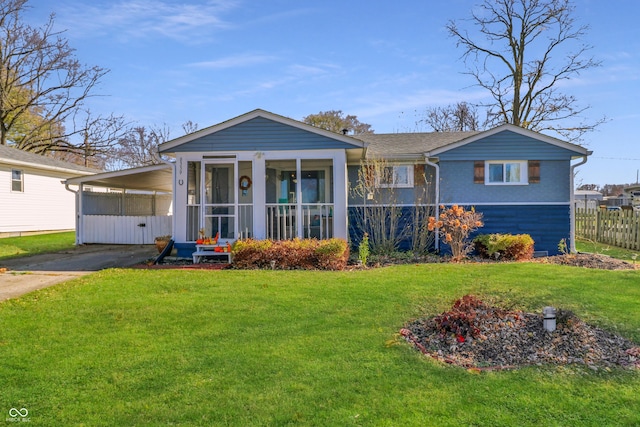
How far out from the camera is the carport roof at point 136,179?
13398 millimetres

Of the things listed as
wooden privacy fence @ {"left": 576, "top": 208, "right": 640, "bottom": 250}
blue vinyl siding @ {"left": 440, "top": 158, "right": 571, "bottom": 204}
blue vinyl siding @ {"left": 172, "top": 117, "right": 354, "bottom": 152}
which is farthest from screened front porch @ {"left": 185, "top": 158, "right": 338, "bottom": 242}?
wooden privacy fence @ {"left": 576, "top": 208, "right": 640, "bottom": 250}

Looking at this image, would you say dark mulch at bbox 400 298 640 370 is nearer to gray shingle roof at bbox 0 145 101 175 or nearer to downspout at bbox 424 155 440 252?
downspout at bbox 424 155 440 252

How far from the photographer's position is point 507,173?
39.5ft

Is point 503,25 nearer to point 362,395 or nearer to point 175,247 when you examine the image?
point 175,247

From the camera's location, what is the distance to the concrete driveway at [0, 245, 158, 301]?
23.2 feet

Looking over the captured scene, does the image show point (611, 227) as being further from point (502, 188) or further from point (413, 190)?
point (413, 190)

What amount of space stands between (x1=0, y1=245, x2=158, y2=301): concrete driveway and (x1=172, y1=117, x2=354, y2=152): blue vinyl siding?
3247 millimetres

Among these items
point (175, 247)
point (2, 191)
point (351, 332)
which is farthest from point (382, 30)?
point (2, 191)

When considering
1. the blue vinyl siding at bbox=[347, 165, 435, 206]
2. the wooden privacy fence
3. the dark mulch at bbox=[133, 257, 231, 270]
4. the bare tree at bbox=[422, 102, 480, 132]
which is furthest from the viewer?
the bare tree at bbox=[422, 102, 480, 132]

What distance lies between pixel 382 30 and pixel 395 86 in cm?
472

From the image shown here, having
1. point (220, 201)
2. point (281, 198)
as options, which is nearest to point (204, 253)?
point (220, 201)

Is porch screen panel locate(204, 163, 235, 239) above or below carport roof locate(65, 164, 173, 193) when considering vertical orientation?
below

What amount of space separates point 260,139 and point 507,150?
22.9 feet

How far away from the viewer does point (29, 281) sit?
7.34m
